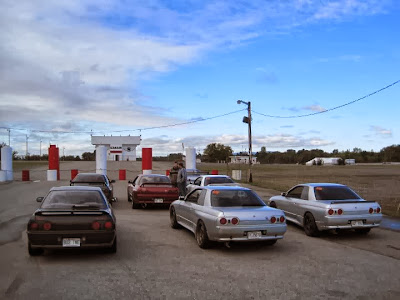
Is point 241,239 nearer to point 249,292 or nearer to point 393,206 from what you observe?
point 249,292

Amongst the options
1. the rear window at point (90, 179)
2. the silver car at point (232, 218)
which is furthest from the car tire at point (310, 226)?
the rear window at point (90, 179)

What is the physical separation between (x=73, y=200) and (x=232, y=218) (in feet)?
10.6

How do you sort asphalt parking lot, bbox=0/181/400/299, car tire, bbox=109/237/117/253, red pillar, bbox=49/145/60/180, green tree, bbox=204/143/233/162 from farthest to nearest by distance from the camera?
green tree, bbox=204/143/233/162
red pillar, bbox=49/145/60/180
car tire, bbox=109/237/117/253
asphalt parking lot, bbox=0/181/400/299

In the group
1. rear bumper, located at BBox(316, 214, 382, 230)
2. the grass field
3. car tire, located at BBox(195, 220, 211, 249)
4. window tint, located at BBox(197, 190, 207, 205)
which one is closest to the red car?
window tint, located at BBox(197, 190, 207, 205)

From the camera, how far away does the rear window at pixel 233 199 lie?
8.77 metres

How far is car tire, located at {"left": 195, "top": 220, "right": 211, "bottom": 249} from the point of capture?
831 centimetres

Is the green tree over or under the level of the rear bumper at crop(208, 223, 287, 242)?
over

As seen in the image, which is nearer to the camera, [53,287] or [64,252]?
[53,287]

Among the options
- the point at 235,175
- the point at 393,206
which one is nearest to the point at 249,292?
the point at 393,206

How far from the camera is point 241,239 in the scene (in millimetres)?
7949

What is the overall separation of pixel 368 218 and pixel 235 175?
959 inches

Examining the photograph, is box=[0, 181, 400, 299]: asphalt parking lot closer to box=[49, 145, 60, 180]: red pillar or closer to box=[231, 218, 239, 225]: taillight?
box=[231, 218, 239, 225]: taillight

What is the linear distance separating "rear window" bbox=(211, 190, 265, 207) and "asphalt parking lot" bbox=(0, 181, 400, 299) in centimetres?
93

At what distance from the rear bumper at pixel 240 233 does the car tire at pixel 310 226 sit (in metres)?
2.29
